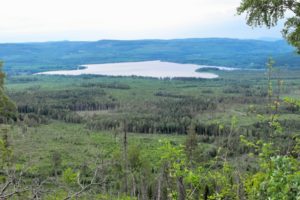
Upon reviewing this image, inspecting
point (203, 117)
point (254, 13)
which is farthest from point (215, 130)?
point (254, 13)

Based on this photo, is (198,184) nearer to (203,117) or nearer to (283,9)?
(283,9)

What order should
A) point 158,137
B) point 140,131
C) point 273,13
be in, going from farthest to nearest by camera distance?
point 140,131
point 158,137
point 273,13

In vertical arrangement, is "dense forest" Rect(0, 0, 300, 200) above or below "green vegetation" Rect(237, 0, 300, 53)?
below

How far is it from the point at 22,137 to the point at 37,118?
66.6ft

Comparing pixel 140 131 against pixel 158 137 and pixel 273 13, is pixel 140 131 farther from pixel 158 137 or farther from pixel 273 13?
pixel 273 13

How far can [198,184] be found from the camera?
6434 mm

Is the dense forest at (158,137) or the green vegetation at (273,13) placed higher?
the green vegetation at (273,13)

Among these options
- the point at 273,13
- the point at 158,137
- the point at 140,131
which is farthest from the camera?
the point at 140,131

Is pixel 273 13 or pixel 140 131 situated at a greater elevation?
pixel 273 13

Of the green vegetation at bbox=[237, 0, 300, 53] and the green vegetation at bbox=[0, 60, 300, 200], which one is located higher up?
the green vegetation at bbox=[237, 0, 300, 53]

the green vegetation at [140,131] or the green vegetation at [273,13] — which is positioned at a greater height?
the green vegetation at [273,13]

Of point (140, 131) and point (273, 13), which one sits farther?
point (140, 131)

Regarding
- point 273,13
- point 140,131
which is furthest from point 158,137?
point 273,13

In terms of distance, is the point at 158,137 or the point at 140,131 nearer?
the point at 158,137
